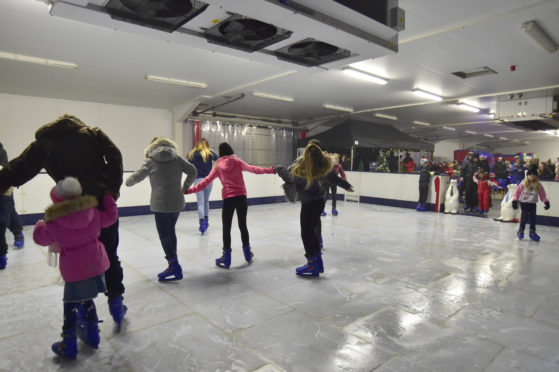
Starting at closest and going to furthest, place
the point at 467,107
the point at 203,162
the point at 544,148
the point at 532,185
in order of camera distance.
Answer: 1. the point at 532,185
2. the point at 203,162
3. the point at 467,107
4. the point at 544,148

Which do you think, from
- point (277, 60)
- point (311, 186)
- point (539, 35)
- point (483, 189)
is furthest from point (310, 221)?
point (483, 189)

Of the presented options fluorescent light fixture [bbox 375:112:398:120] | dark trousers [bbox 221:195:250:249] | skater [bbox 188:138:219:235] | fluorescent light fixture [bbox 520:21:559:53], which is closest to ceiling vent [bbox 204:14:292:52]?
dark trousers [bbox 221:195:250:249]

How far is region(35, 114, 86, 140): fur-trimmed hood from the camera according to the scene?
2115mm

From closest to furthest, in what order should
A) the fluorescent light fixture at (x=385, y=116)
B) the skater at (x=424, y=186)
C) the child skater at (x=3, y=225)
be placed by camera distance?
the child skater at (x=3, y=225)
the skater at (x=424, y=186)
the fluorescent light fixture at (x=385, y=116)

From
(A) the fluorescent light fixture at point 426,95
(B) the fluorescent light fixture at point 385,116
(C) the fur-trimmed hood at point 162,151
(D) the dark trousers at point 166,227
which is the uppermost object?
(B) the fluorescent light fixture at point 385,116

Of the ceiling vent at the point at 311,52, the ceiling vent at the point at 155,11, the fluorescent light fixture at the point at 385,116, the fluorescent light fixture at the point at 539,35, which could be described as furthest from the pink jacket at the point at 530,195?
the fluorescent light fixture at the point at 385,116

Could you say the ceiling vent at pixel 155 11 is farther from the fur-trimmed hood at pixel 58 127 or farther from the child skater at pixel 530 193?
the child skater at pixel 530 193

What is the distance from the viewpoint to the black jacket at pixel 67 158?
209 centimetres

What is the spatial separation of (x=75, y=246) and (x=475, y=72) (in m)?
8.09

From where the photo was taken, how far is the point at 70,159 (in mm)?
2166

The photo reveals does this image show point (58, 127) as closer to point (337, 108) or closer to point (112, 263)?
point (112, 263)

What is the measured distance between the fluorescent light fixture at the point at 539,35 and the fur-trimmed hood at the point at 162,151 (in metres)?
4.93

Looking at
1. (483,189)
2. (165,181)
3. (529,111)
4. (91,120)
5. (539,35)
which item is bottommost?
(483,189)

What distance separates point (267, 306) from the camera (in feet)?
9.42
